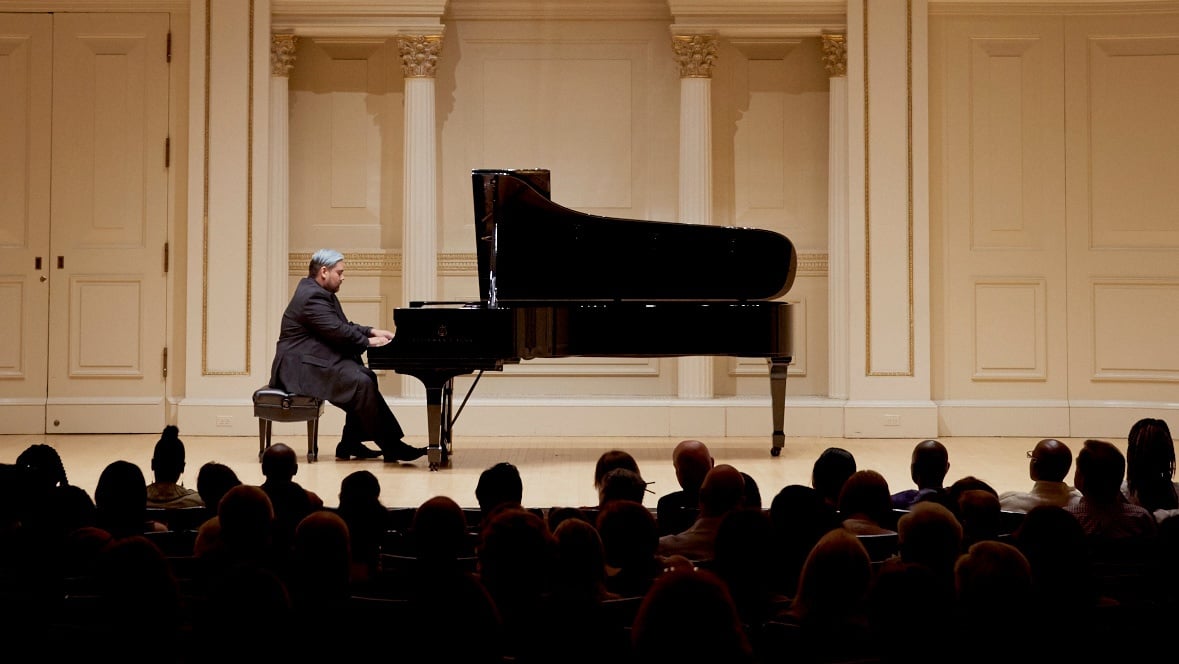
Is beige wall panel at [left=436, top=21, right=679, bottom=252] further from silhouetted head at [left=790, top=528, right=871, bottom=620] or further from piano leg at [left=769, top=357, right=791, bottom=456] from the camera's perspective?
silhouetted head at [left=790, top=528, right=871, bottom=620]

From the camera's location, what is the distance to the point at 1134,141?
317 inches

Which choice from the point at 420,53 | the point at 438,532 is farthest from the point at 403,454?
the point at 438,532

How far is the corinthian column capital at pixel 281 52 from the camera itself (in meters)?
8.15

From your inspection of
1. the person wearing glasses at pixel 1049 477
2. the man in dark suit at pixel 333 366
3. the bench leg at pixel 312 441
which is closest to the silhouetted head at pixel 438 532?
the person wearing glasses at pixel 1049 477

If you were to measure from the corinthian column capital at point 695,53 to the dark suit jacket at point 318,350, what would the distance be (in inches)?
116

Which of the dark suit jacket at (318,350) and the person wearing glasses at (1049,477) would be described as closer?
the person wearing glasses at (1049,477)

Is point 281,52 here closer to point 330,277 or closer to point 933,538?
point 330,277

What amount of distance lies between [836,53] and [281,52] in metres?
3.68

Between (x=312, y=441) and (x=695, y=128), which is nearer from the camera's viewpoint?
(x=312, y=441)

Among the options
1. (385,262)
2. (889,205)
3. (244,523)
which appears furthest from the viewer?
(385,262)

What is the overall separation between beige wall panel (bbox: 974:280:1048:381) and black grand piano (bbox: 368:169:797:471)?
2.11 metres

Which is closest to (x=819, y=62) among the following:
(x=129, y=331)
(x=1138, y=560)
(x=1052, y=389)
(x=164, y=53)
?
(x=1052, y=389)

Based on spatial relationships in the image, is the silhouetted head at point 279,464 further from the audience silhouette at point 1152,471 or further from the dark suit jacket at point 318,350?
the dark suit jacket at point 318,350

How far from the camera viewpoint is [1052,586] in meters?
2.25
